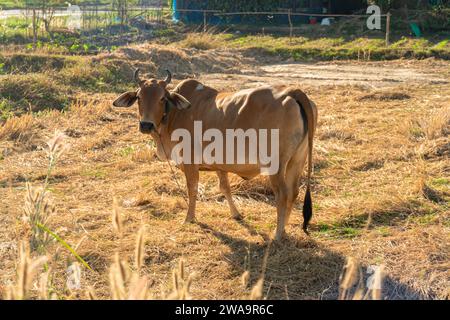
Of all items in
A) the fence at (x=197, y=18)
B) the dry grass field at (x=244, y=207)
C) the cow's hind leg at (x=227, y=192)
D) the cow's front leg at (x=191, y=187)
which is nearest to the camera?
the dry grass field at (x=244, y=207)

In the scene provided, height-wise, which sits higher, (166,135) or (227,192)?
(166,135)

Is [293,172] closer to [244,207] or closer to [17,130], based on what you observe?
[244,207]

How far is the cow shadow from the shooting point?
5148 millimetres

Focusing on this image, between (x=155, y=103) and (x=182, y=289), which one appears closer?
(x=182, y=289)

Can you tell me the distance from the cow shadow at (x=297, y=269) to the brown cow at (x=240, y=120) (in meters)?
0.24

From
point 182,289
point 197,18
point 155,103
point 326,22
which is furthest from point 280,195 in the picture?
point 197,18

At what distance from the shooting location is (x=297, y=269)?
5.59 m

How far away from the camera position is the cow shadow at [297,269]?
515cm

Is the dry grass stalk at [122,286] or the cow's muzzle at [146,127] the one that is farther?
the cow's muzzle at [146,127]

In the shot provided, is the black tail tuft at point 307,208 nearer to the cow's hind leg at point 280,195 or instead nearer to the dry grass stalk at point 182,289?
the cow's hind leg at point 280,195

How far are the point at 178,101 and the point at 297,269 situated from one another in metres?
2.20

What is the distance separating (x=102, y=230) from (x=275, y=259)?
5.84 ft

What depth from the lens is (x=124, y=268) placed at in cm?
265

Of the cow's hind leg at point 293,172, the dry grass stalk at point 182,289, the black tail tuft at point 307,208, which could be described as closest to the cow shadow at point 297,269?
the black tail tuft at point 307,208
